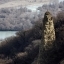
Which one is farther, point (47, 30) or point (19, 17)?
point (19, 17)

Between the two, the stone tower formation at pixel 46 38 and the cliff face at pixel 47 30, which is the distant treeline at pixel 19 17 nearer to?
the stone tower formation at pixel 46 38

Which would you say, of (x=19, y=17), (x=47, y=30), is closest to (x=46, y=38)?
(x=47, y=30)

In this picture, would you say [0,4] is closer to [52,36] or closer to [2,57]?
[2,57]

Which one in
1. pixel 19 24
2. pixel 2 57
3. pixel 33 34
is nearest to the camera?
pixel 2 57

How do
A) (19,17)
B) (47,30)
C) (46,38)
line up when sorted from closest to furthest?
(46,38) < (47,30) < (19,17)

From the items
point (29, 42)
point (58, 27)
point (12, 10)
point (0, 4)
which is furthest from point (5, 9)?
point (58, 27)

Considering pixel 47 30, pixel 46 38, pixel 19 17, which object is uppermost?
pixel 47 30

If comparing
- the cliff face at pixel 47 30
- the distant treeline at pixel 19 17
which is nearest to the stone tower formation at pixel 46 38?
the cliff face at pixel 47 30

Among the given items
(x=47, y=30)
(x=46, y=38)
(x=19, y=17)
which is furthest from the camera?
(x=19, y=17)

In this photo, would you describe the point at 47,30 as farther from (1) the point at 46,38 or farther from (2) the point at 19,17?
(2) the point at 19,17
